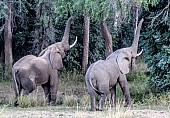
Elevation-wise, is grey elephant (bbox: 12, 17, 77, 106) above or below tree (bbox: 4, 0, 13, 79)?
below

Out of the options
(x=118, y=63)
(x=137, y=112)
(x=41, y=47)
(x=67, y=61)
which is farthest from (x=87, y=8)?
(x=67, y=61)

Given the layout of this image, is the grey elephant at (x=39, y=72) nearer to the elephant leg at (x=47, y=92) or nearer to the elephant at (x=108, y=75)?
the elephant leg at (x=47, y=92)

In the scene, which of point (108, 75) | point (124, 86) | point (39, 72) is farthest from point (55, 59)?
point (108, 75)

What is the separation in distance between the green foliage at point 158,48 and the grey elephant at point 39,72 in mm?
3109

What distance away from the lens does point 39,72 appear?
567 inches

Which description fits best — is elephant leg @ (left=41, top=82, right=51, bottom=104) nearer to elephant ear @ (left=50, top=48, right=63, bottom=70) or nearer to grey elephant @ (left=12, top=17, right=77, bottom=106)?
grey elephant @ (left=12, top=17, right=77, bottom=106)

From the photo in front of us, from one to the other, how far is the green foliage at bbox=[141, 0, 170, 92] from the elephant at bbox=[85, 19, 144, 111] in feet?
5.22

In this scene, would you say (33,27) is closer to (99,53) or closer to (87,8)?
(99,53)

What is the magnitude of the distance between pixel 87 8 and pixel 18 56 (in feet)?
40.1

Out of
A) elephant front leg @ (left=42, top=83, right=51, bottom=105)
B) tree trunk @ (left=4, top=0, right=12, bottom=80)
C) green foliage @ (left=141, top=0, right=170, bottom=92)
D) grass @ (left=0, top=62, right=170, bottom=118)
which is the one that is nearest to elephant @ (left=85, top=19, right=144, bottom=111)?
grass @ (left=0, top=62, right=170, bottom=118)

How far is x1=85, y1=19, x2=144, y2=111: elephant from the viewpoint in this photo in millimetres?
12148

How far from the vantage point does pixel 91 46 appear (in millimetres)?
27719

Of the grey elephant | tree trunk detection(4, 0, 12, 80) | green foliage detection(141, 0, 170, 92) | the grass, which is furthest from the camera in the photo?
tree trunk detection(4, 0, 12, 80)

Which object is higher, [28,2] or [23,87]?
[28,2]
